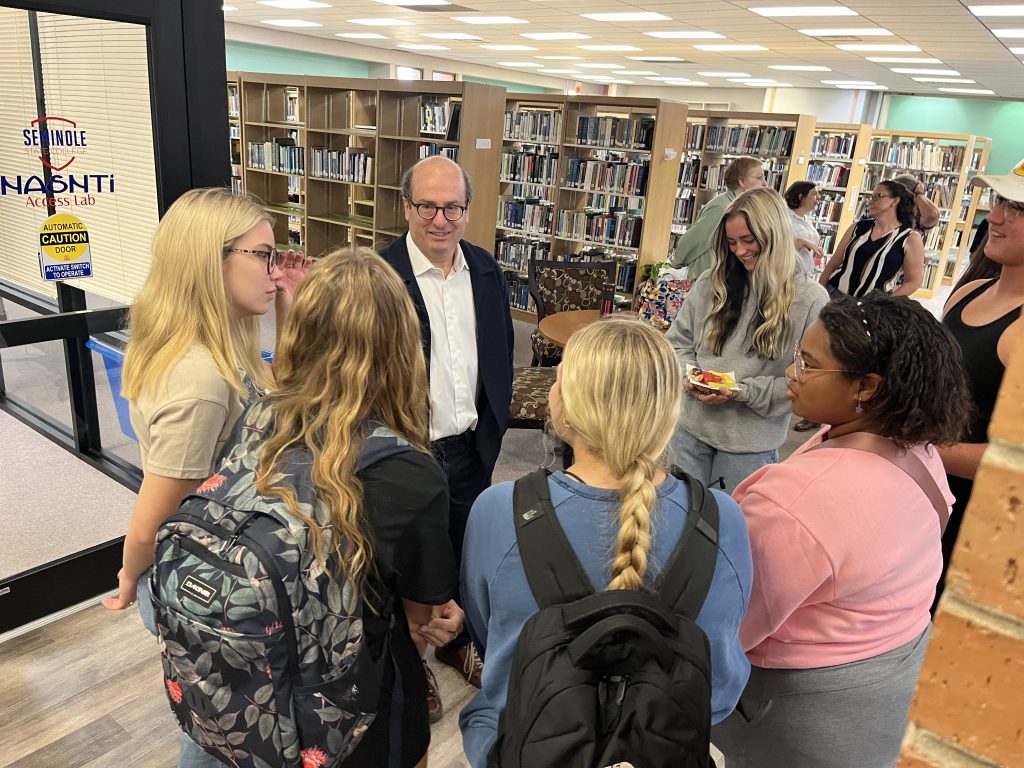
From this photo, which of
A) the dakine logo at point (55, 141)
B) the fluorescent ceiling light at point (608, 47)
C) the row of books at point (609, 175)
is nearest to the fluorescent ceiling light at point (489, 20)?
the fluorescent ceiling light at point (608, 47)

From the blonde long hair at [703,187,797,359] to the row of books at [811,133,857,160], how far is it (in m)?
8.12

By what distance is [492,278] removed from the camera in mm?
2295

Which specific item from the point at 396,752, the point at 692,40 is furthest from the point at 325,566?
the point at 692,40

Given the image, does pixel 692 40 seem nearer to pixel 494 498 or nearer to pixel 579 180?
pixel 579 180

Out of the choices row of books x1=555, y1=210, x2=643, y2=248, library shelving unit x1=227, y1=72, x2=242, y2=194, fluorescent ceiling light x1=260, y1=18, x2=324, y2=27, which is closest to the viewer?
row of books x1=555, y1=210, x2=643, y2=248

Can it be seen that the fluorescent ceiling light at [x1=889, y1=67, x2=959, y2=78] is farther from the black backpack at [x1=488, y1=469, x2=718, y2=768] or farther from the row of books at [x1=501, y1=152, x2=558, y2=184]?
the black backpack at [x1=488, y1=469, x2=718, y2=768]

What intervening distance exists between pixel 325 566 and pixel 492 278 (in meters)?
1.38

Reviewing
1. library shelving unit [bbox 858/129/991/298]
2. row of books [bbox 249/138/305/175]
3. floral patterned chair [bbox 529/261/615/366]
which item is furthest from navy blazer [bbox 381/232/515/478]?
library shelving unit [bbox 858/129/991/298]

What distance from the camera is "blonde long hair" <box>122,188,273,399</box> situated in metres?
1.41

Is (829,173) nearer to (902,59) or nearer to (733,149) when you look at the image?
(733,149)

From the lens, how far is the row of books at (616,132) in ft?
21.5

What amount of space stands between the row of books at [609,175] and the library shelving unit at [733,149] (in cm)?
117

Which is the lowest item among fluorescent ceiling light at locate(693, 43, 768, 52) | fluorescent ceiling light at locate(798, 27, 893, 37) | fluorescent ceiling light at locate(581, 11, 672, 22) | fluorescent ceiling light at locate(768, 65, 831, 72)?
fluorescent ceiling light at locate(798, 27, 893, 37)

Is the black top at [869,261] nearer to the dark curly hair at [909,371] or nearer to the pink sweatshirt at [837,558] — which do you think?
the dark curly hair at [909,371]
